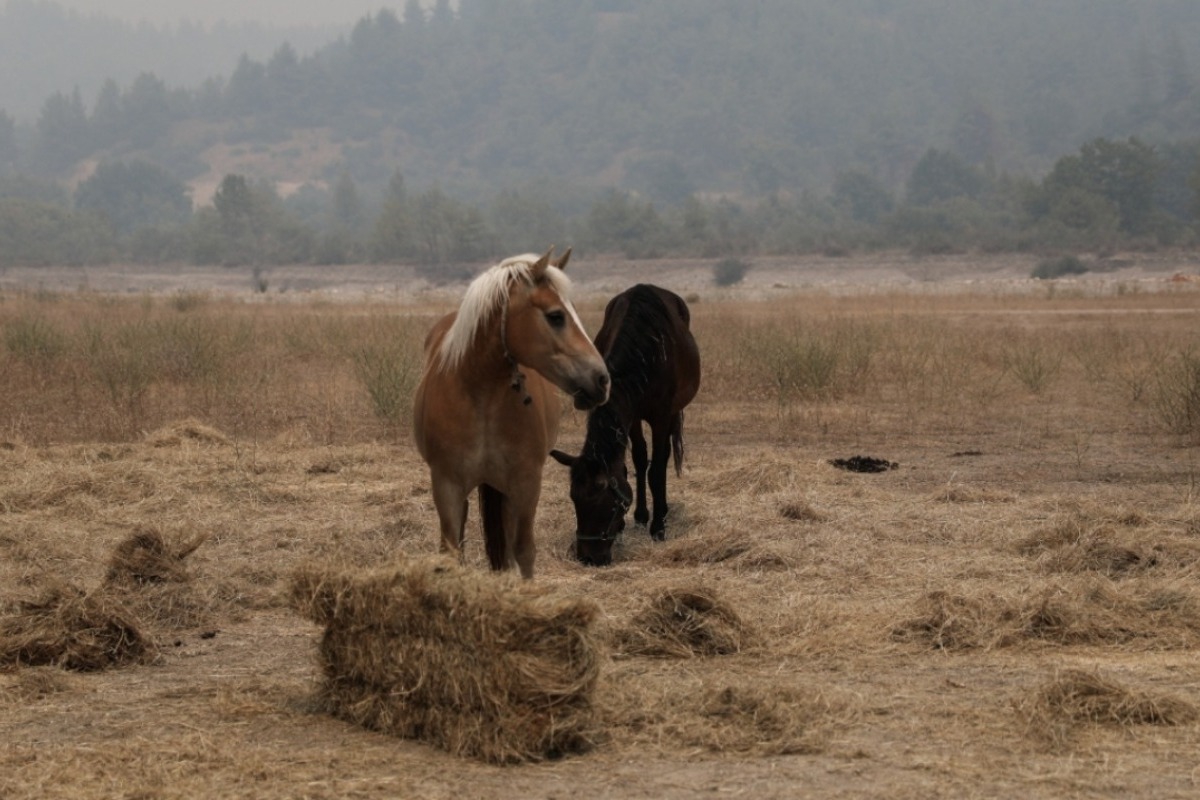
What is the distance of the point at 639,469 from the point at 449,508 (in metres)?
3.28

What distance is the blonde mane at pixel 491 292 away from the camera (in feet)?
18.4

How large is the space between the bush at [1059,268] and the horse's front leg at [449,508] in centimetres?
4618

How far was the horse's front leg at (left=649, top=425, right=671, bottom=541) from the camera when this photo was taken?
28.0 feet

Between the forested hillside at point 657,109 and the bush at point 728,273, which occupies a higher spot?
the forested hillside at point 657,109

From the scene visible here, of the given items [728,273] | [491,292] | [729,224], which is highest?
[729,224]

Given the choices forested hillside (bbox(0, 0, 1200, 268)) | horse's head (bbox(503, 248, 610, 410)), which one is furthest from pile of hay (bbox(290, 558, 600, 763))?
forested hillside (bbox(0, 0, 1200, 268))

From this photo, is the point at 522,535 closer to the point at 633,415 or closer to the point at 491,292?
the point at 491,292

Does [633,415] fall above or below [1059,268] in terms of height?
below

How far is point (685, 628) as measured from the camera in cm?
568

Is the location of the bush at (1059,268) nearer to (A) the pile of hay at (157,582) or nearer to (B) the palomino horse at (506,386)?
(A) the pile of hay at (157,582)

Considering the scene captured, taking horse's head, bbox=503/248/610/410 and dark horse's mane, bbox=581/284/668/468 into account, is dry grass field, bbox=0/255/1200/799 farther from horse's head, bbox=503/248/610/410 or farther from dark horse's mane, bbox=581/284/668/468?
horse's head, bbox=503/248/610/410

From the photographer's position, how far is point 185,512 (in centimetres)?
871

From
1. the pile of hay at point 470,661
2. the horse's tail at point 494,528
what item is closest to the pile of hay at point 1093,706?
the pile of hay at point 470,661

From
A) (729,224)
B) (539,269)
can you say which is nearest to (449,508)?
(539,269)
